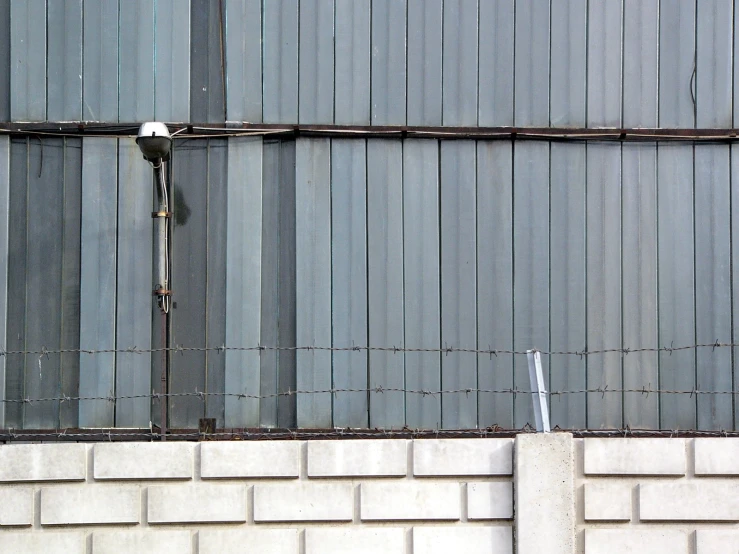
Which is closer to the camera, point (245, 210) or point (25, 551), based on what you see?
point (25, 551)

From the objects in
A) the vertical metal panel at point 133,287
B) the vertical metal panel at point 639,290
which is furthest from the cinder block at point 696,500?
the vertical metal panel at point 133,287

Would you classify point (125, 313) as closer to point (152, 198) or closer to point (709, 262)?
point (152, 198)

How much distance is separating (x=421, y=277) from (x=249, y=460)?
218cm

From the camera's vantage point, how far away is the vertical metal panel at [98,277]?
24.0 feet

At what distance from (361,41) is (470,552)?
4.23m

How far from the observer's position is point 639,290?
24.4ft

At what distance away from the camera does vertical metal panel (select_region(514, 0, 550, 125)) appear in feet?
24.8

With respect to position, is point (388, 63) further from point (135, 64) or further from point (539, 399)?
point (539, 399)

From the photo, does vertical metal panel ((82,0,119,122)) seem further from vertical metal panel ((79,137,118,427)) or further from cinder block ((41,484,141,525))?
cinder block ((41,484,141,525))

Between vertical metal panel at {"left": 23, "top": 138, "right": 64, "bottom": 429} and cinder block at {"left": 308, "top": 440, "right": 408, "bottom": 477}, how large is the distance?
2477 millimetres

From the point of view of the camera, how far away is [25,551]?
6.19 m

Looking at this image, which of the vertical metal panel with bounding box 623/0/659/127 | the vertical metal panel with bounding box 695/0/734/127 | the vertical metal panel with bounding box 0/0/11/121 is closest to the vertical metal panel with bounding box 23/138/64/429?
the vertical metal panel with bounding box 0/0/11/121

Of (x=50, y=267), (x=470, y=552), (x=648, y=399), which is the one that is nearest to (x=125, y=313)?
(x=50, y=267)

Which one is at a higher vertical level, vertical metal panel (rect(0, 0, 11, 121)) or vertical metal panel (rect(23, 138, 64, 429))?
vertical metal panel (rect(0, 0, 11, 121))
